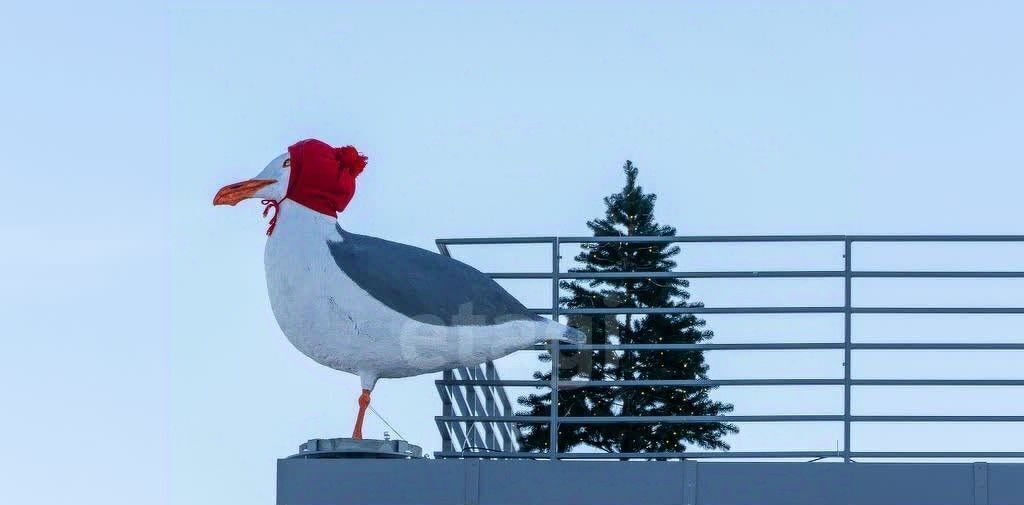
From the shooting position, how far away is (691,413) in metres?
16.7

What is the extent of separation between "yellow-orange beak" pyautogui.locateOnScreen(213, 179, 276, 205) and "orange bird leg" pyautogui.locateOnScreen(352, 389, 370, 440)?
2.00 m

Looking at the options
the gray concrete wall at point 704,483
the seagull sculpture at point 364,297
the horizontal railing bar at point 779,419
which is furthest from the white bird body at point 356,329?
the gray concrete wall at point 704,483

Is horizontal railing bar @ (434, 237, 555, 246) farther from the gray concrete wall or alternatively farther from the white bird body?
the gray concrete wall

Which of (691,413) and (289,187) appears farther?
(691,413)

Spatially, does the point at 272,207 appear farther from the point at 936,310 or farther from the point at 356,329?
the point at 936,310

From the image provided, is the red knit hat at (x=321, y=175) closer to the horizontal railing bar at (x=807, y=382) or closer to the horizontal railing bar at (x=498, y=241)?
the horizontal railing bar at (x=498, y=241)

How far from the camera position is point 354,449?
44.4 feet

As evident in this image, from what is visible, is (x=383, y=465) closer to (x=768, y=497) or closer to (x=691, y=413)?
(x=768, y=497)

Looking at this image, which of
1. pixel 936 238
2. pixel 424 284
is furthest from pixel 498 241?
pixel 936 238

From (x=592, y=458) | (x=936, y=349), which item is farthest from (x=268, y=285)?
(x=936, y=349)

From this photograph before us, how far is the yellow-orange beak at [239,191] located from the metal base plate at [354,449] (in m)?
2.38

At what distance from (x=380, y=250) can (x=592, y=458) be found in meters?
2.63

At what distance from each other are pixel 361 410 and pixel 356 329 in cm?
66

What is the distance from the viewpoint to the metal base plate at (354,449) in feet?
44.3
